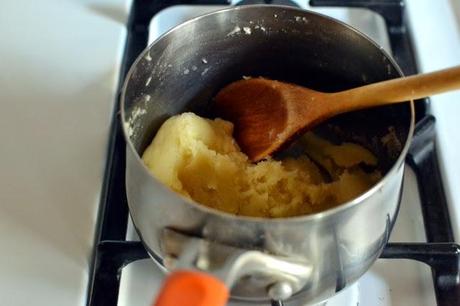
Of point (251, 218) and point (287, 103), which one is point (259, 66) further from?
point (251, 218)

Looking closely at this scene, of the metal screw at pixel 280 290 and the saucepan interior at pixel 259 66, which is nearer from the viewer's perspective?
the metal screw at pixel 280 290

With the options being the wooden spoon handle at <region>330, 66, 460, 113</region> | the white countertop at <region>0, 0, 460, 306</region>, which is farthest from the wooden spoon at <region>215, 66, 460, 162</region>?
the white countertop at <region>0, 0, 460, 306</region>

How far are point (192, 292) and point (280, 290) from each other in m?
0.08

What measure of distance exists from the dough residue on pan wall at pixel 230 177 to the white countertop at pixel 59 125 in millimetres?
68

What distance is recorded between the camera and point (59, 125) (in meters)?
0.61

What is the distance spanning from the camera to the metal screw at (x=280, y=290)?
43cm

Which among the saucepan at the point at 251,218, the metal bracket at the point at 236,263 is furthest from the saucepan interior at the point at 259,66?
the metal bracket at the point at 236,263

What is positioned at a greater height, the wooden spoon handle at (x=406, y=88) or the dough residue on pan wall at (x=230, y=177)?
the wooden spoon handle at (x=406, y=88)

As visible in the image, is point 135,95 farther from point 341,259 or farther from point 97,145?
point 341,259

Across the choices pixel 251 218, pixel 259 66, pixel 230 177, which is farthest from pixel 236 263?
pixel 259 66

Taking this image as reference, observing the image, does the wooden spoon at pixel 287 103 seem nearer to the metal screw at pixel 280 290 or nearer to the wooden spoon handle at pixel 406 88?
the wooden spoon handle at pixel 406 88

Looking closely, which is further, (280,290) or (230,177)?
(230,177)

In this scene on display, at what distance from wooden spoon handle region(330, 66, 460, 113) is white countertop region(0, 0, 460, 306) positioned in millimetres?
105

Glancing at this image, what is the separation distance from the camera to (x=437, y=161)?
585 mm
